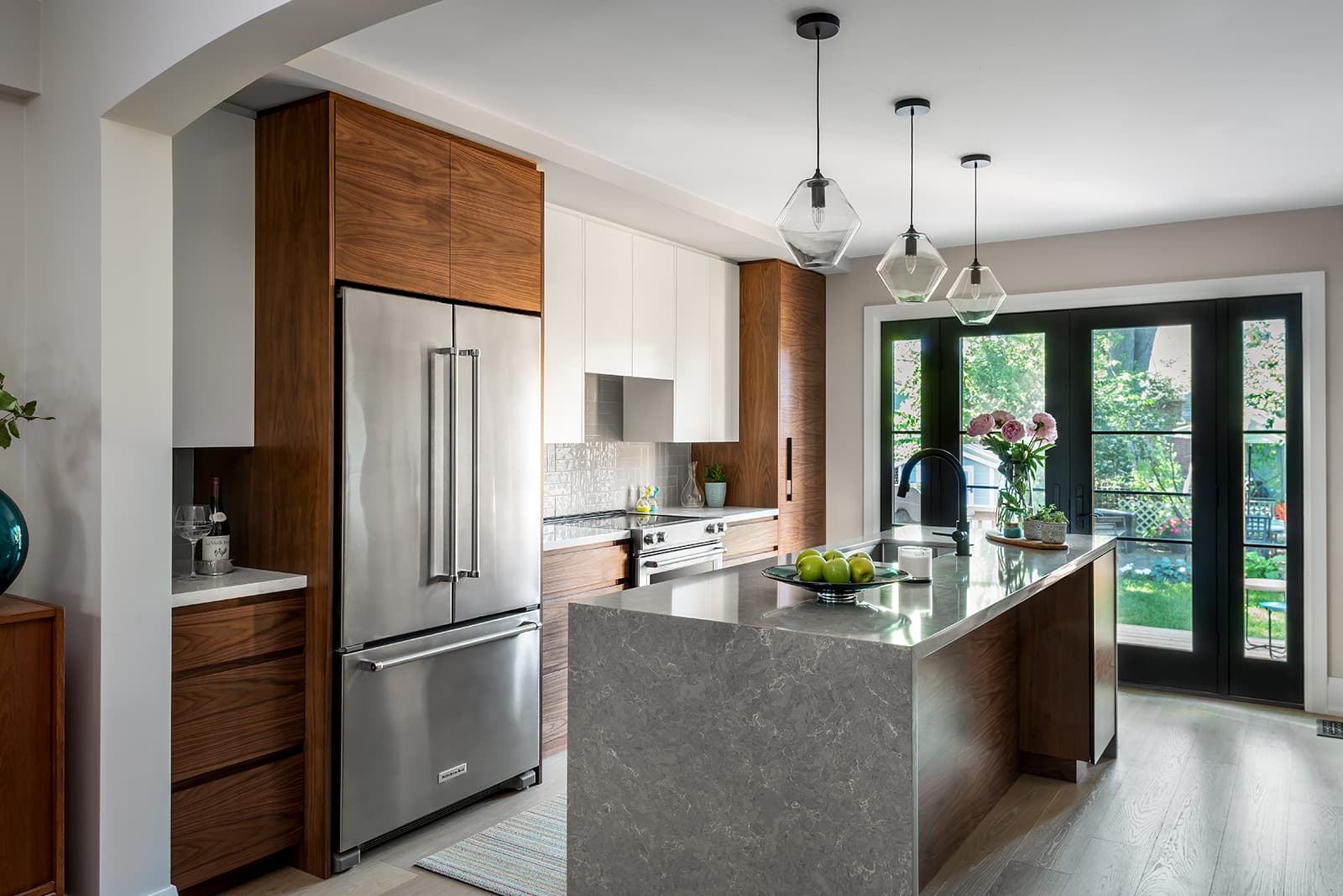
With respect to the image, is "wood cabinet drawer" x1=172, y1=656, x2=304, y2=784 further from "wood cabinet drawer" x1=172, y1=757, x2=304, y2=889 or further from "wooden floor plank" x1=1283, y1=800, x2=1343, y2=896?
"wooden floor plank" x1=1283, y1=800, x2=1343, y2=896

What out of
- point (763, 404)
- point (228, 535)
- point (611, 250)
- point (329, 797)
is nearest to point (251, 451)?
point (228, 535)

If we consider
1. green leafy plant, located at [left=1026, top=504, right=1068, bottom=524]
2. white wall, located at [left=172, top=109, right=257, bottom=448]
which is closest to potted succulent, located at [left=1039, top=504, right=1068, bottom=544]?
green leafy plant, located at [left=1026, top=504, right=1068, bottom=524]

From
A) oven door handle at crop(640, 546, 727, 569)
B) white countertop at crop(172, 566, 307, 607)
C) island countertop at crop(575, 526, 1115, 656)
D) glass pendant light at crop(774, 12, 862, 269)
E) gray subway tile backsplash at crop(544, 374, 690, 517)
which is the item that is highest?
glass pendant light at crop(774, 12, 862, 269)

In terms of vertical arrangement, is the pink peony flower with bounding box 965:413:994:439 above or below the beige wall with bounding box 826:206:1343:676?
below

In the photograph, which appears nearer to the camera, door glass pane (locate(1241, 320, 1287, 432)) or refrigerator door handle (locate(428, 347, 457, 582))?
refrigerator door handle (locate(428, 347, 457, 582))

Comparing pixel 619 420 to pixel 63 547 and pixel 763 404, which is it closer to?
pixel 763 404

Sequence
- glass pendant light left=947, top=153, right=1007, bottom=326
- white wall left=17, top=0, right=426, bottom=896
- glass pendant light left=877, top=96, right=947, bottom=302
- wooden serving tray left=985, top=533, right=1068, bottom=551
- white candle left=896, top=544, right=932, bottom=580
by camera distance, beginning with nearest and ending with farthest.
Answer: white wall left=17, top=0, right=426, bottom=896
white candle left=896, top=544, right=932, bottom=580
glass pendant light left=877, top=96, right=947, bottom=302
wooden serving tray left=985, top=533, right=1068, bottom=551
glass pendant light left=947, top=153, right=1007, bottom=326

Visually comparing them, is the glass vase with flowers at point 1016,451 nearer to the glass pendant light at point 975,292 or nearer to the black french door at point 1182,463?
the glass pendant light at point 975,292

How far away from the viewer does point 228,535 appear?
300 cm

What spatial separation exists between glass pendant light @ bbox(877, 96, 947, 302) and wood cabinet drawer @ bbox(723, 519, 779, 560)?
2029 mm

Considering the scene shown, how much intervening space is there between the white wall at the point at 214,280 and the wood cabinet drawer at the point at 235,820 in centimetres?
102

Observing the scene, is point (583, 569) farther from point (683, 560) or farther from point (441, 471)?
point (441, 471)

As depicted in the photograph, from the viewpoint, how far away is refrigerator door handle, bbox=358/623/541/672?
2930 millimetres

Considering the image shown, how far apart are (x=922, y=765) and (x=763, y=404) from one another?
3022mm
